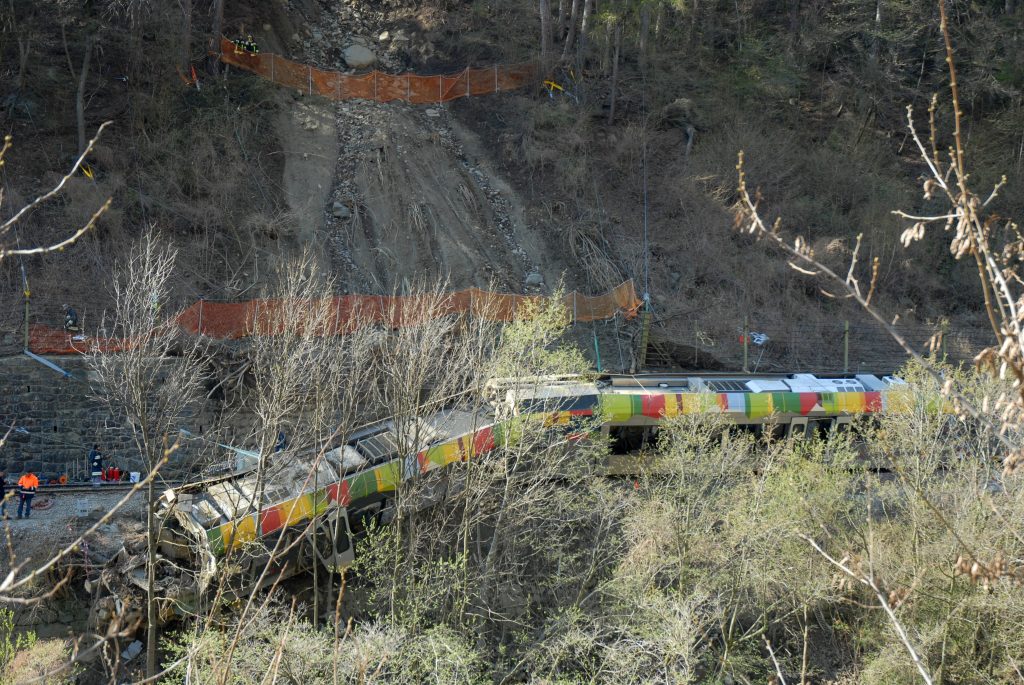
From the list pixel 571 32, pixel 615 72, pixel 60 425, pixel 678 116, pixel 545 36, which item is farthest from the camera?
pixel 678 116

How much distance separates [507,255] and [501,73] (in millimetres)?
10279

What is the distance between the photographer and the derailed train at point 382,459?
65.6 feet

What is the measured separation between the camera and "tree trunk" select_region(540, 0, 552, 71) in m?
38.4

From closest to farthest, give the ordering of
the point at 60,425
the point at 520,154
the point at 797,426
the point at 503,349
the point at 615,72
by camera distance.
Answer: the point at 503,349
the point at 60,425
the point at 797,426
the point at 520,154
the point at 615,72

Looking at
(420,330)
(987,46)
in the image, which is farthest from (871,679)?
(987,46)

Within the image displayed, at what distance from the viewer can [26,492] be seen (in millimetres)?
21375

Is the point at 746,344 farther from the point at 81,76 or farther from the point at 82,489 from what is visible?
the point at 81,76

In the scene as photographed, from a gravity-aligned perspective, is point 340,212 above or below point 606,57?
below

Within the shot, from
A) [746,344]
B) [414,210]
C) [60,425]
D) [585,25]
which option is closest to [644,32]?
[585,25]

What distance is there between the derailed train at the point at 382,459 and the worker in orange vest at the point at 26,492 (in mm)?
2941

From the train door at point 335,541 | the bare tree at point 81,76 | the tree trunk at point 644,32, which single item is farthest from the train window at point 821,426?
Answer: the bare tree at point 81,76

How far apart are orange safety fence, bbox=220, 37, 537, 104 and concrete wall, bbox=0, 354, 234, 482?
15789 millimetres

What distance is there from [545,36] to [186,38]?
47.1 feet

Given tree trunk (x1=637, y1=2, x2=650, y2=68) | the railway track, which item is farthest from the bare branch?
tree trunk (x1=637, y1=2, x2=650, y2=68)
